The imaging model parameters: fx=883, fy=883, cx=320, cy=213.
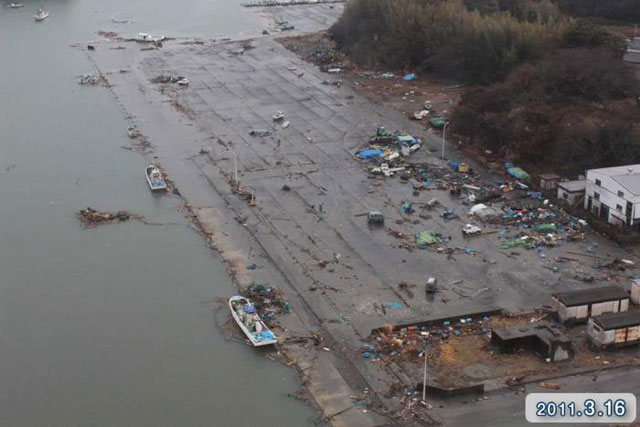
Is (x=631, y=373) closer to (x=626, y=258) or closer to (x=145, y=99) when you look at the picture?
(x=626, y=258)

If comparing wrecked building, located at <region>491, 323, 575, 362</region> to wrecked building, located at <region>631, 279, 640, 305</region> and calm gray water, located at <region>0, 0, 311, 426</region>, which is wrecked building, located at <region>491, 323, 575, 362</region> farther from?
calm gray water, located at <region>0, 0, 311, 426</region>

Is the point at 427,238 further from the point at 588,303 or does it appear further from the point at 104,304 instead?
the point at 104,304

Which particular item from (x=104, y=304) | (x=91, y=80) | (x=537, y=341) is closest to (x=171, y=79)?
(x=91, y=80)

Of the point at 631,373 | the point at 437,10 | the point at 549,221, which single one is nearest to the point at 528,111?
the point at 549,221

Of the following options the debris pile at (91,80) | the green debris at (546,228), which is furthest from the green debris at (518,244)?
the debris pile at (91,80)

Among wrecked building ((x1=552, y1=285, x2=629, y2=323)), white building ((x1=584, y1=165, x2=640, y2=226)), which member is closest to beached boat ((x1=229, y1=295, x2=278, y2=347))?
wrecked building ((x1=552, y1=285, x2=629, y2=323))

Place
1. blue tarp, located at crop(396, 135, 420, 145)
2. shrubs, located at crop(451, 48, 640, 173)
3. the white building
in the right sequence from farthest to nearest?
1. blue tarp, located at crop(396, 135, 420, 145)
2. shrubs, located at crop(451, 48, 640, 173)
3. the white building
